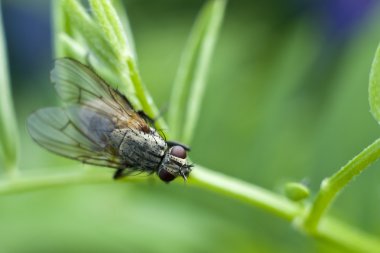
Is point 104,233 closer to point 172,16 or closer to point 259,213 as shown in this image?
point 259,213

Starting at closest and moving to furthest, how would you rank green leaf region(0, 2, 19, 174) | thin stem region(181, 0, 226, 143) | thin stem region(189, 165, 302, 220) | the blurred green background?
thin stem region(189, 165, 302, 220), thin stem region(181, 0, 226, 143), green leaf region(0, 2, 19, 174), the blurred green background

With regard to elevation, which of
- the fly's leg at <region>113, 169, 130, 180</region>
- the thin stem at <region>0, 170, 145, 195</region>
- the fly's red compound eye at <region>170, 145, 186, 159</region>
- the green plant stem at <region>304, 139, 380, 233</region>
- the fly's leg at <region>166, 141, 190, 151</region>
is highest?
the green plant stem at <region>304, 139, 380, 233</region>

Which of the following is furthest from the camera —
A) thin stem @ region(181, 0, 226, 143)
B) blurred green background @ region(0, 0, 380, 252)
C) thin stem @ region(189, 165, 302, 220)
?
blurred green background @ region(0, 0, 380, 252)

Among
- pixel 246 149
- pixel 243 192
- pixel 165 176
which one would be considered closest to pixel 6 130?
pixel 165 176

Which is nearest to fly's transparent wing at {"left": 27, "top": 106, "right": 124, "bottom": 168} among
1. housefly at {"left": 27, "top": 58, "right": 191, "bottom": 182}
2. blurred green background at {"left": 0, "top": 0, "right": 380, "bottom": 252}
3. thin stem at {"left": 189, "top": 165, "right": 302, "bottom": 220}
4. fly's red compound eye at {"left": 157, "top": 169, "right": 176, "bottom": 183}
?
housefly at {"left": 27, "top": 58, "right": 191, "bottom": 182}

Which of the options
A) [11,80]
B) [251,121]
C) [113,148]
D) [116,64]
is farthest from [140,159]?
[11,80]

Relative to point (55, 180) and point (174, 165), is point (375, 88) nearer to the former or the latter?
point (174, 165)

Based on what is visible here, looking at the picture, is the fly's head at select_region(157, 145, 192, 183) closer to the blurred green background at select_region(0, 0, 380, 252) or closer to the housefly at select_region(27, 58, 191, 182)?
the housefly at select_region(27, 58, 191, 182)

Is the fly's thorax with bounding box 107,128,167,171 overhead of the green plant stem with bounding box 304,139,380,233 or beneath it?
beneath
